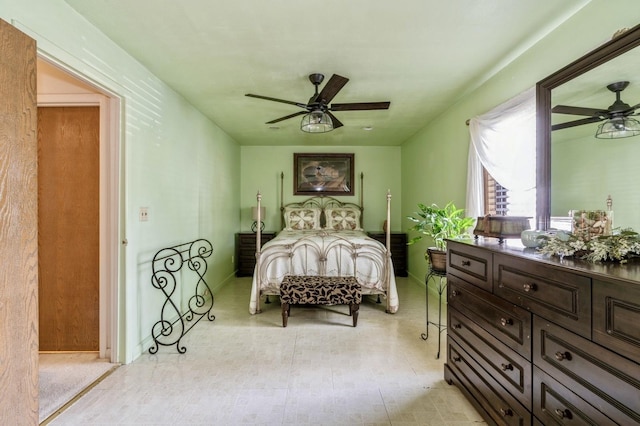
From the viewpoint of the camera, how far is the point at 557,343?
123 cm

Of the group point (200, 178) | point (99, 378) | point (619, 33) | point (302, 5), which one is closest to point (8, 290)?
point (99, 378)

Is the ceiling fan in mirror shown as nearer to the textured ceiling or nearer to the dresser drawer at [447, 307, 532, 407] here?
the textured ceiling

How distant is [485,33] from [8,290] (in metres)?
3.14

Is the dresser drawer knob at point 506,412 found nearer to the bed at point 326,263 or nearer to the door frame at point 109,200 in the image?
the bed at point 326,263

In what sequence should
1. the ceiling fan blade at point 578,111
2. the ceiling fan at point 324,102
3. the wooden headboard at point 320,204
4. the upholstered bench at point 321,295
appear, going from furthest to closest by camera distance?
the wooden headboard at point 320,204 → the upholstered bench at point 321,295 → the ceiling fan at point 324,102 → the ceiling fan blade at point 578,111

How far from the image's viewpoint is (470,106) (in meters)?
→ 3.24

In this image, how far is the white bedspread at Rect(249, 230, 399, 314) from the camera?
139 inches

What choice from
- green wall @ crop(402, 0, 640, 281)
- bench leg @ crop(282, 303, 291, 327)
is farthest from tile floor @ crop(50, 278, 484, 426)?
green wall @ crop(402, 0, 640, 281)

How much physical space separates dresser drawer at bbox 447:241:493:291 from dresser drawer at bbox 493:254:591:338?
0.07 meters

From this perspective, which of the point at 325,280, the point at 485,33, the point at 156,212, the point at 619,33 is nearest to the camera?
the point at 619,33

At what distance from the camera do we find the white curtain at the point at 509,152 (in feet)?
7.50

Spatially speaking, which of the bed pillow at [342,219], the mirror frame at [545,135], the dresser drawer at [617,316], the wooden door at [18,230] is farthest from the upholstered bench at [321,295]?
the bed pillow at [342,219]

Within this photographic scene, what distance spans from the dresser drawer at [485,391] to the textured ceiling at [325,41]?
2193 millimetres

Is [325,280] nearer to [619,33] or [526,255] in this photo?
[526,255]
